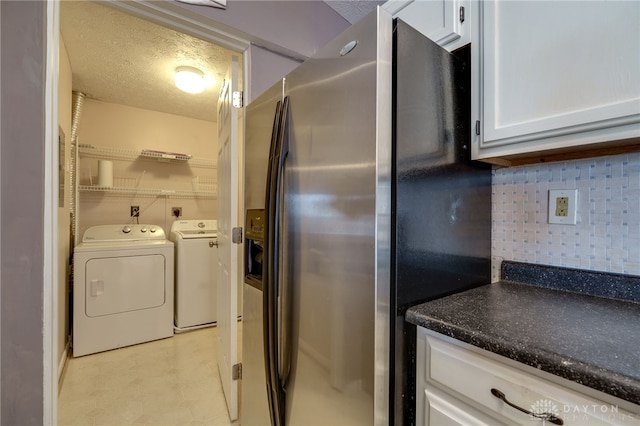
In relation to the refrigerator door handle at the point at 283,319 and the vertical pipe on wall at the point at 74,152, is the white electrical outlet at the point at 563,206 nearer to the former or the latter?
the refrigerator door handle at the point at 283,319

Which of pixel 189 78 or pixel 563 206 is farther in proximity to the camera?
pixel 189 78

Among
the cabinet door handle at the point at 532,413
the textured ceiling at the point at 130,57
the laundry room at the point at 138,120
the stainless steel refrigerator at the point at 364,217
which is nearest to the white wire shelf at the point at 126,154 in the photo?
the laundry room at the point at 138,120

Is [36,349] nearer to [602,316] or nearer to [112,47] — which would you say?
[602,316]

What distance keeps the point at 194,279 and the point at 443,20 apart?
115 inches

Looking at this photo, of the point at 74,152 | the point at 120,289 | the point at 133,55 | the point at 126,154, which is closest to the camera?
the point at 133,55

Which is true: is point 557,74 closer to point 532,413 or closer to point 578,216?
point 578,216

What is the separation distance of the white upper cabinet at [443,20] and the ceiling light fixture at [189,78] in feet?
6.26

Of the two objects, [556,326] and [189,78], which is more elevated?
[189,78]

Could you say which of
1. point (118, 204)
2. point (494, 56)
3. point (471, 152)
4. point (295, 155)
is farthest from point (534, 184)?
point (118, 204)

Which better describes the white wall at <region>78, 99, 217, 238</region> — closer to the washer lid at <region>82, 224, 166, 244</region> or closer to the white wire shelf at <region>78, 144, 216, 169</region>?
the white wire shelf at <region>78, 144, 216, 169</region>

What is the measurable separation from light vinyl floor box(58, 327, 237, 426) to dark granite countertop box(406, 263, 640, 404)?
159cm

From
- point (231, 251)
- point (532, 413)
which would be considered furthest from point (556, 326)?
point (231, 251)

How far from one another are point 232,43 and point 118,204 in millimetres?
2439

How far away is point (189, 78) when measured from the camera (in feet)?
7.84
